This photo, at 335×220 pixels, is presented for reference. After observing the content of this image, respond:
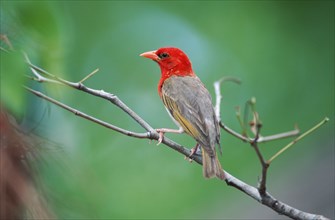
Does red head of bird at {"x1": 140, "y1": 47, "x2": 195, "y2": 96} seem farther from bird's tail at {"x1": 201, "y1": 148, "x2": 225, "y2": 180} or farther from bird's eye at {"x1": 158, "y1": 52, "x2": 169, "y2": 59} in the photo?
bird's tail at {"x1": 201, "y1": 148, "x2": 225, "y2": 180}

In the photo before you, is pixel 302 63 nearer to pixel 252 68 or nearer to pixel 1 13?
pixel 252 68

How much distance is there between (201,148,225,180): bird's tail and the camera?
3240 millimetres

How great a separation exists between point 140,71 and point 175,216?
11.7ft

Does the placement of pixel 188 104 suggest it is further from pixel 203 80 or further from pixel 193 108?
pixel 203 80

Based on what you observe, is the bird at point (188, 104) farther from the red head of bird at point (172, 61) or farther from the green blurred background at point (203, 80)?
the green blurred background at point (203, 80)

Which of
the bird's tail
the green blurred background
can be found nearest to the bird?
the bird's tail

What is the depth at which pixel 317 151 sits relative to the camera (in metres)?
5.83

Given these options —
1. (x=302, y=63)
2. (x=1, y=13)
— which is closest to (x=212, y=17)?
(x=302, y=63)

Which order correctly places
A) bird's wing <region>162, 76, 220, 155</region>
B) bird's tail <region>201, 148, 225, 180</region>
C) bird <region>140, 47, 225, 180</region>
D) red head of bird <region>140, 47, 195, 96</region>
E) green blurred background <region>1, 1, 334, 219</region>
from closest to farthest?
bird's tail <region>201, 148, 225, 180</region> → bird <region>140, 47, 225, 180</region> → bird's wing <region>162, 76, 220, 155</region> → red head of bird <region>140, 47, 195, 96</region> → green blurred background <region>1, 1, 334, 219</region>

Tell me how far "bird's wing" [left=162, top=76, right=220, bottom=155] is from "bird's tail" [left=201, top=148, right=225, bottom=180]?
0.24 feet

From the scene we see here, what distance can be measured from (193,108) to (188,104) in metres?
0.09

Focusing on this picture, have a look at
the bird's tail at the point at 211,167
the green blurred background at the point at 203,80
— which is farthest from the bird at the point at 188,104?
the green blurred background at the point at 203,80

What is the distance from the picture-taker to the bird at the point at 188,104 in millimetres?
3911

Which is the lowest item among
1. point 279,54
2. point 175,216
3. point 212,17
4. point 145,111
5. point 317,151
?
point 175,216
